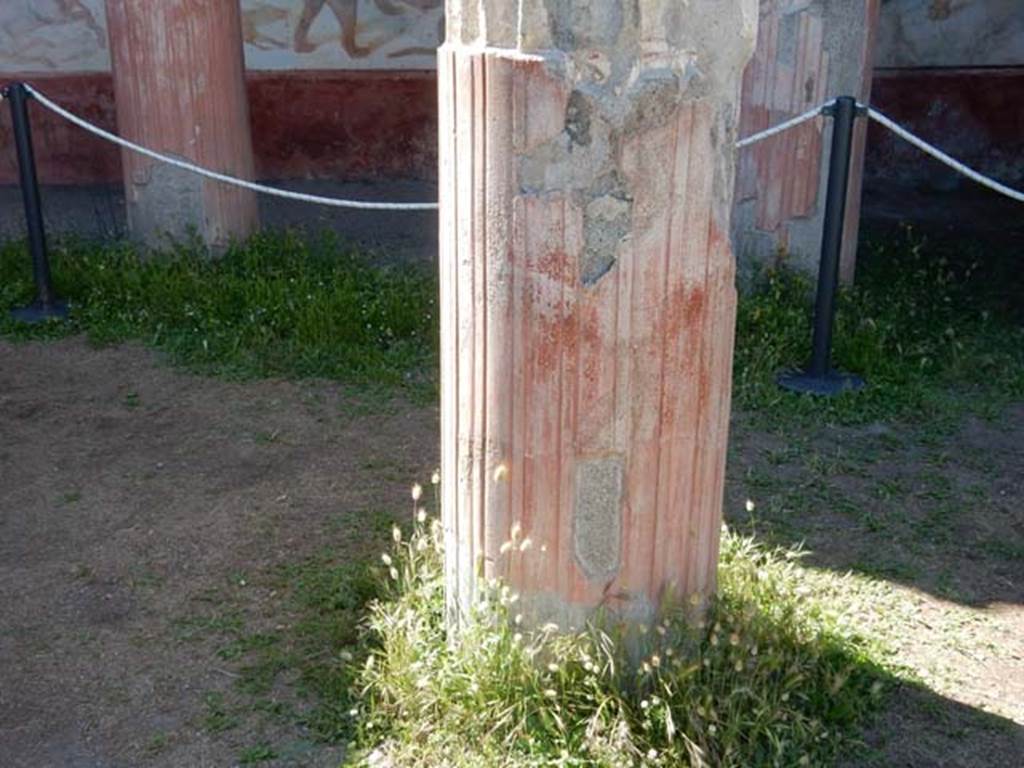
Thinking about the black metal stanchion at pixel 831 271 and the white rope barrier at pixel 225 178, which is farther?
→ the white rope barrier at pixel 225 178

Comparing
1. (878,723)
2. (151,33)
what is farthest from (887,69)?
(878,723)

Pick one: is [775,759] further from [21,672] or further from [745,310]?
[745,310]

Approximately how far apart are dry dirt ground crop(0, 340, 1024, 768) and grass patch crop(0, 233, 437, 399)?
0.56ft

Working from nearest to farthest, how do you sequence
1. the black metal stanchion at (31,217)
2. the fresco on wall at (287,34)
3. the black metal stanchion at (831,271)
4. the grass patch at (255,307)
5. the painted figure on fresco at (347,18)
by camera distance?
1. the black metal stanchion at (831,271)
2. the grass patch at (255,307)
3. the black metal stanchion at (31,217)
4. the fresco on wall at (287,34)
5. the painted figure on fresco at (347,18)

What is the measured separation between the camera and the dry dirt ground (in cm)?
308

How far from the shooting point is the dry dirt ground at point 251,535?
3084 millimetres

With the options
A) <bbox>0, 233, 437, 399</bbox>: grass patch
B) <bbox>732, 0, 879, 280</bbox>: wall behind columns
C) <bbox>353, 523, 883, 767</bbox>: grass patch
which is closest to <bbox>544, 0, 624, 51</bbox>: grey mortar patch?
<bbox>353, 523, 883, 767</bbox>: grass patch

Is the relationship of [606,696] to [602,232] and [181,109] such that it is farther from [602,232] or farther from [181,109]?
[181,109]

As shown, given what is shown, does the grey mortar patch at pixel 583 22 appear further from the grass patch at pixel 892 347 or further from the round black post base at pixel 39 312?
the round black post base at pixel 39 312

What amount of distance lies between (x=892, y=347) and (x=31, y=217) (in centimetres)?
384

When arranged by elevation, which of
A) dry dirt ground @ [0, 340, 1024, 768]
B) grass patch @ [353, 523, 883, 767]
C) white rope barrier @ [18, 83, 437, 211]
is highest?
white rope barrier @ [18, 83, 437, 211]

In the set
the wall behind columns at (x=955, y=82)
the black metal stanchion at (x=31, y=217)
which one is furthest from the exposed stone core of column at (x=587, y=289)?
the wall behind columns at (x=955, y=82)

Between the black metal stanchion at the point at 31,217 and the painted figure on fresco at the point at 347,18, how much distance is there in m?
3.15

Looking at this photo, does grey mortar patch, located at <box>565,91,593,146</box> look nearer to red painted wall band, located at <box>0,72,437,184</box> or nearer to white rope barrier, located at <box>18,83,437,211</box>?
white rope barrier, located at <box>18,83,437,211</box>
